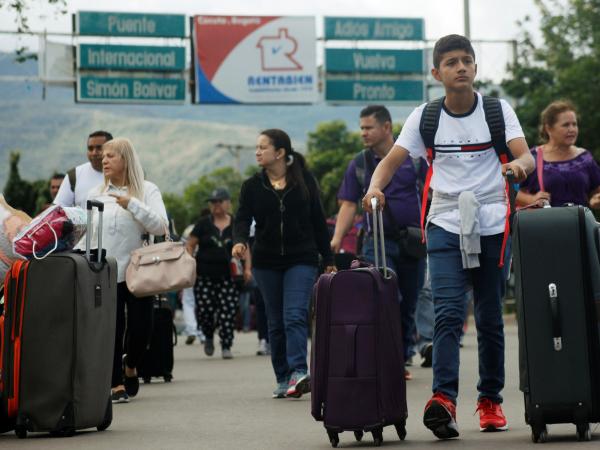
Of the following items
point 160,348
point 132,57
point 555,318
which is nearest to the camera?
point 555,318

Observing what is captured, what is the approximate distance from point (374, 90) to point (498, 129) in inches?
1129

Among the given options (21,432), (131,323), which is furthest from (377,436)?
(131,323)

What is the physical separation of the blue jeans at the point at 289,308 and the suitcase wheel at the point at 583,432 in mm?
3746

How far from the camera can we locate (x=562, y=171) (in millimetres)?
10203

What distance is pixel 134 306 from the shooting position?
11.2 meters

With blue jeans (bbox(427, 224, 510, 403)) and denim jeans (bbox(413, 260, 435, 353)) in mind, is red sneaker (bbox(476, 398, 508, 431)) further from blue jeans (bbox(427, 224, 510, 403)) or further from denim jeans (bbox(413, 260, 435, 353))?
denim jeans (bbox(413, 260, 435, 353))

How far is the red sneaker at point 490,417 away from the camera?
8.21 m

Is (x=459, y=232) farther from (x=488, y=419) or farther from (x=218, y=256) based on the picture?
(x=218, y=256)

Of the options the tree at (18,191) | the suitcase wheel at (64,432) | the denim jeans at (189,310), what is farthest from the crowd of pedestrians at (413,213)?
the tree at (18,191)

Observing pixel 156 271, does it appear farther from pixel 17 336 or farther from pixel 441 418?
pixel 441 418

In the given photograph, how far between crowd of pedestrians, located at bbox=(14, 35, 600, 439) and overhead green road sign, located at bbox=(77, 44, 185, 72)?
20.8 m

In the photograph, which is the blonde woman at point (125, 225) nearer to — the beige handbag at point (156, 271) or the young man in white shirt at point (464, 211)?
the beige handbag at point (156, 271)

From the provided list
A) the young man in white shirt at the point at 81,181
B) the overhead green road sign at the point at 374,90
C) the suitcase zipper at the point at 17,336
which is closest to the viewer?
the suitcase zipper at the point at 17,336

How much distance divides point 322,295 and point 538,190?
9.41 feet
